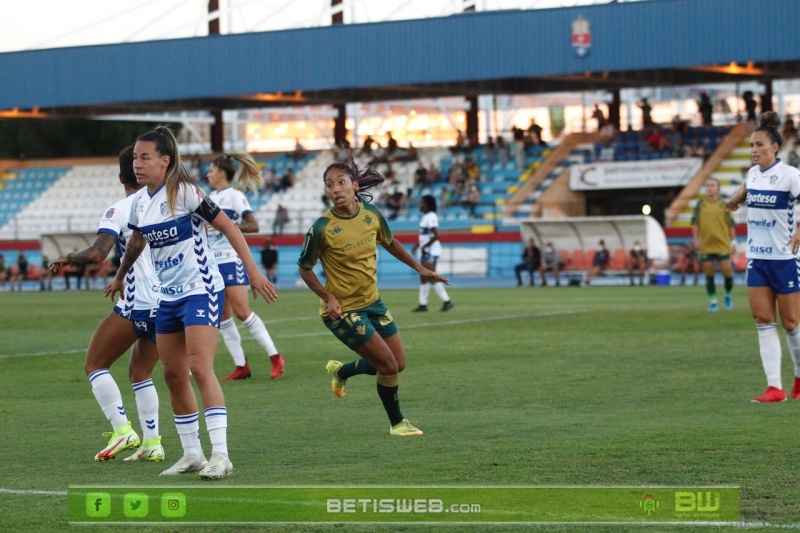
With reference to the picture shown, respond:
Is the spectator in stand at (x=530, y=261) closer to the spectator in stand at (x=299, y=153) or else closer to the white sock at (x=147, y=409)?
the spectator in stand at (x=299, y=153)

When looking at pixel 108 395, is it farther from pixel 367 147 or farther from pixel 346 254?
pixel 367 147

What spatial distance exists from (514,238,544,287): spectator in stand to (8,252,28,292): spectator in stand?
60.7ft

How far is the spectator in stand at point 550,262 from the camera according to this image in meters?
39.7

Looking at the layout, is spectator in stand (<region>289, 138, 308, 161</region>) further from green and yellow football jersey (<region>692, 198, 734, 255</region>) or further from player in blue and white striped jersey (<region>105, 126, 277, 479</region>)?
player in blue and white striped jersey (<region>105, 126, 277, 479</region>)

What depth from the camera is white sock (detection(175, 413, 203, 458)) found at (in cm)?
796

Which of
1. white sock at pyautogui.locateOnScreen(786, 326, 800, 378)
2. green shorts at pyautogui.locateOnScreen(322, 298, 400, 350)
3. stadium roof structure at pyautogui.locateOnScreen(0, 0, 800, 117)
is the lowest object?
white sock at pyautogui.locateOnScreen(786, 326, 800, 378)

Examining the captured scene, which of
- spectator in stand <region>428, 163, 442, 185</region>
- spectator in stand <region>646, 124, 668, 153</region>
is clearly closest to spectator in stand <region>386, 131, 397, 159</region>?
spectator in stand <region>428, 163, 442, 185</region>

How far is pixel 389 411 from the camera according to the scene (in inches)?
379

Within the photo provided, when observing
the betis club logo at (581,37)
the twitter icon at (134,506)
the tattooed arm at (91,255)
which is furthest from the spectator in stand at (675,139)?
the twitter icon at (134,506)

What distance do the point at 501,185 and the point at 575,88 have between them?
21.7ft

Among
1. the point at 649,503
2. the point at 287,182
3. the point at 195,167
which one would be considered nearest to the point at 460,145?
the point at 287,182

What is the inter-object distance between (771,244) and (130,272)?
18.2 ft

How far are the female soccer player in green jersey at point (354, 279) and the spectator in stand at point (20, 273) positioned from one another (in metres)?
39.4

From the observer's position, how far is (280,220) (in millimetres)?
47344
